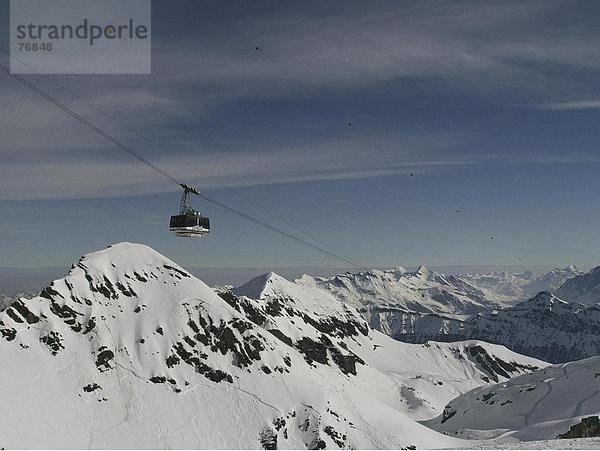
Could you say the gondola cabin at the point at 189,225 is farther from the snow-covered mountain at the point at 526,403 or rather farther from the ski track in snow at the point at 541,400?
the ski track in snow at the point at 541,400

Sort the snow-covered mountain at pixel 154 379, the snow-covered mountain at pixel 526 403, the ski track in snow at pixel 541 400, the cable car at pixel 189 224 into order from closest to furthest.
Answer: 1. the cable car at pixel 189 224
2. the snow-covered mountain at pixel 154 379
3. the snow-covered mountain at pixel 526 403
4. the ski track in snow at pixel 541 400

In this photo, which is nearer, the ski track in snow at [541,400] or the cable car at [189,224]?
the cable car at [189,224]

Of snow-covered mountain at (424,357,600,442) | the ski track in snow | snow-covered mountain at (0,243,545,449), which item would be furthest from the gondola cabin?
the ski track in snow

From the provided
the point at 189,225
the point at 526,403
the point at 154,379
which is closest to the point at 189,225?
the point at 189,225

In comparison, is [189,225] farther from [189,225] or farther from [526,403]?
[526,403]

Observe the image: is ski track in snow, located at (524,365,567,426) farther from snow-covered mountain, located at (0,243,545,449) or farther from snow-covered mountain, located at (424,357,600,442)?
snow-covered mountain, located at (0,243,545,449)

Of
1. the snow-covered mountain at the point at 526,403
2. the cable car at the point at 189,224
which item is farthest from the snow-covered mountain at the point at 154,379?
the cable car at the point at 189,224
